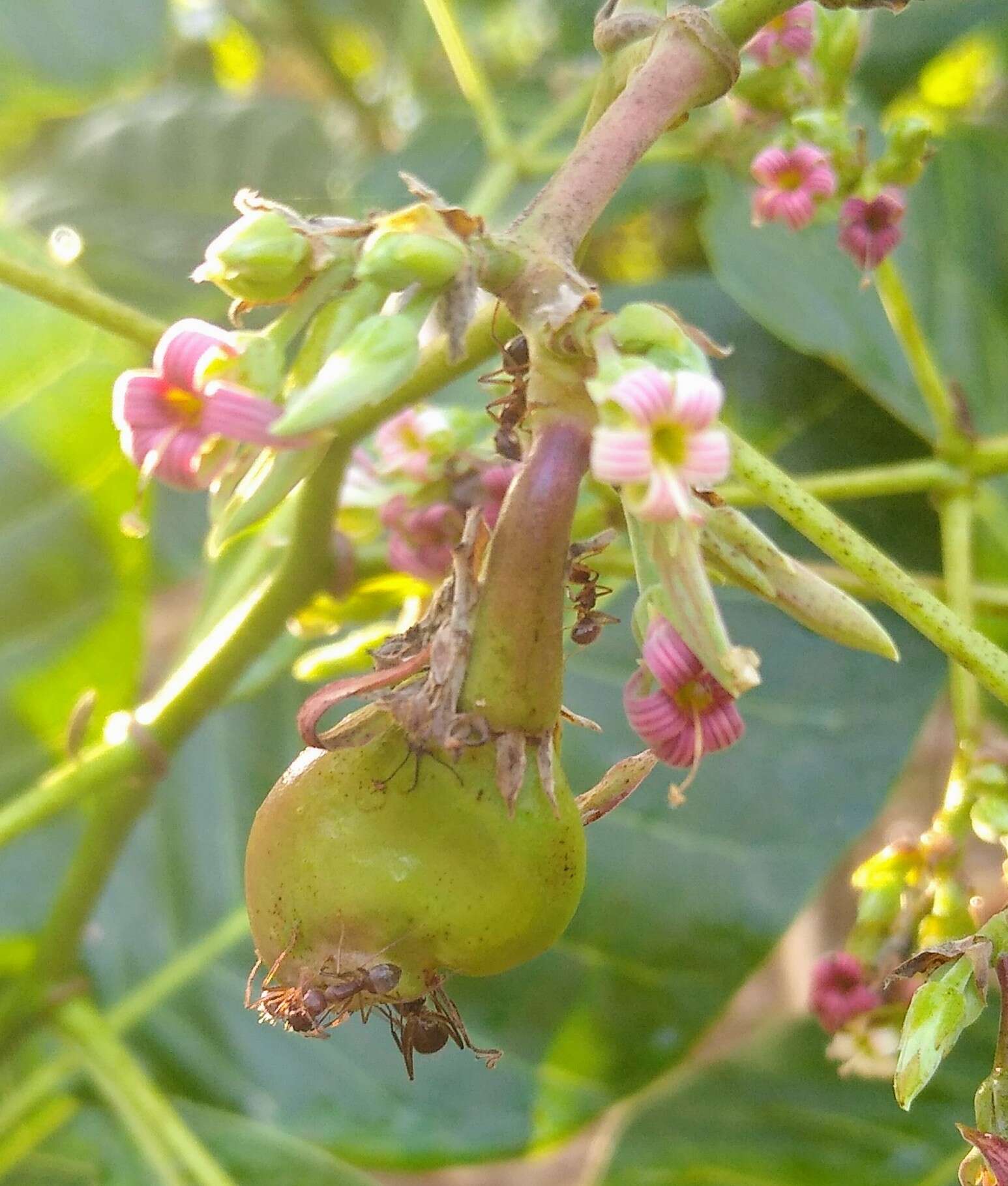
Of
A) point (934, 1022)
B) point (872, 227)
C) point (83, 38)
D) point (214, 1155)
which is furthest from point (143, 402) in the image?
point (83, 38)

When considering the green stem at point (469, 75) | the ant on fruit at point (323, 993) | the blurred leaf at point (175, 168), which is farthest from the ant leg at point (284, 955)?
the blurred leaf at point (175, 168)

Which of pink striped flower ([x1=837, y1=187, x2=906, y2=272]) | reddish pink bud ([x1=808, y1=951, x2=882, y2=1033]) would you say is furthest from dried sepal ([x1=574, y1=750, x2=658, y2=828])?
pink striped flower ([x1=837, y1=187, x2=906, y2=272])

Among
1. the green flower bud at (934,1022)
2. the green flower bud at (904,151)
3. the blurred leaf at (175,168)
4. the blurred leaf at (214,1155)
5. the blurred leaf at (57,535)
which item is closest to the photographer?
the green flower bud at (934,1022)

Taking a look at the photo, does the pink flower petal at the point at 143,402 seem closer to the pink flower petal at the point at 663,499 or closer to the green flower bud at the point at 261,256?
the green flower bud at the point at 261,256

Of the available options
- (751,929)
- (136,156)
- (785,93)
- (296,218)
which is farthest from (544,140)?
(296,218)

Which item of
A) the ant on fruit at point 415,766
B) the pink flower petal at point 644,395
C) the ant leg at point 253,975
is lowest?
the ant leg at point 253,975

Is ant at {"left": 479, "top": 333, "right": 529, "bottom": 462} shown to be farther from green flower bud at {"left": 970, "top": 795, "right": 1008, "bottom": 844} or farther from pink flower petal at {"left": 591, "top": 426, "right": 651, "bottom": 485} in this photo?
green flower bud at {"left": 970, "top": 795, "right": 1008, "bottom": 844}

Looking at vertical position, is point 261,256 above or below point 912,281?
above

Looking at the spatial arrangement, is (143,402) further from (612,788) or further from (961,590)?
(961,590)
